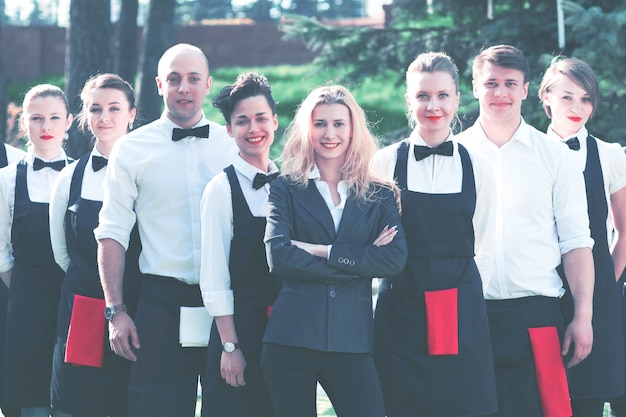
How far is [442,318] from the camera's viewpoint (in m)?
3.93

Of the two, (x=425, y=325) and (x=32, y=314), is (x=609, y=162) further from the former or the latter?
(x=32, y=314)

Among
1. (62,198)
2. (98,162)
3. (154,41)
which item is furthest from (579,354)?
(154,41)

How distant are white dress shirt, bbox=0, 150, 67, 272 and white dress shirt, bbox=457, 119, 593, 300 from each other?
2.10 m

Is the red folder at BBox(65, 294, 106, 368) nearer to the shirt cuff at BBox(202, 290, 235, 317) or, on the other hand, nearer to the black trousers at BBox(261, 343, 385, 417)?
the shirt cuff at BBox(202, 290, 235, 317)

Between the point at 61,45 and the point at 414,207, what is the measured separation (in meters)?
19.6

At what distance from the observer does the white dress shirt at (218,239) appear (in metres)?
3.89

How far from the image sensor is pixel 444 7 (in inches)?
392

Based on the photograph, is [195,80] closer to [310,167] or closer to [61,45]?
[310,167]

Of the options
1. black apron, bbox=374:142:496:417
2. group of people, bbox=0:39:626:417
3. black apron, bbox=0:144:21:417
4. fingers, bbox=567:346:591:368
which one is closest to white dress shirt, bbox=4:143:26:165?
black apron, bbox=0:144:21:417

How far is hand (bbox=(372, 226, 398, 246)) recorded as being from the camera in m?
3.71

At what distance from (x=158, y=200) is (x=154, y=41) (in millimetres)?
9509

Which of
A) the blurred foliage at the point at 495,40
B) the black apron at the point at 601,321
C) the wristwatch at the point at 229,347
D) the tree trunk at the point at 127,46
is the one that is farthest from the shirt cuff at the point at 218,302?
the tree trunk at the point at 127,46

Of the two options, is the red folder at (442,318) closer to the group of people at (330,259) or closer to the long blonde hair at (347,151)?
the group of people at (330,259)

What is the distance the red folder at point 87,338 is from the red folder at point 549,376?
180cm
